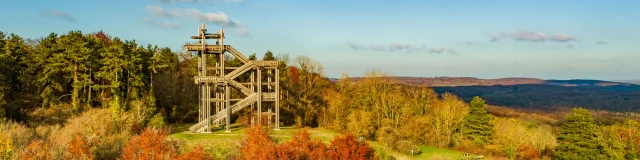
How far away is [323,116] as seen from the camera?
150 feet

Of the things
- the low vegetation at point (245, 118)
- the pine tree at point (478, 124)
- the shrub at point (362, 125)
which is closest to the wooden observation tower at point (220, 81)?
the low vegetation at point (245, 118)

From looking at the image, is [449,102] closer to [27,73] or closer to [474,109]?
[474,109]

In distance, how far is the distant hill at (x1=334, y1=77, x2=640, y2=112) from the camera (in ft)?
396

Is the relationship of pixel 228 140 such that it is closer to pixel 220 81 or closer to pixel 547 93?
pixel 220 81

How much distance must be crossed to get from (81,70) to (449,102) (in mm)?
32369

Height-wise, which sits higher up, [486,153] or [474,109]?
[474,109]

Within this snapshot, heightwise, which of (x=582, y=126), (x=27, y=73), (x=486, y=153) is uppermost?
(x=27, y=73)

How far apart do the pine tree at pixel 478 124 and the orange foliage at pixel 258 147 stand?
23.6 metres

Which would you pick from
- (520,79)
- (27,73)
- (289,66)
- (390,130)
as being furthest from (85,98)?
(520,79)

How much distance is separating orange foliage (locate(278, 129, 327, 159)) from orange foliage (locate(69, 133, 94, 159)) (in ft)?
26.9

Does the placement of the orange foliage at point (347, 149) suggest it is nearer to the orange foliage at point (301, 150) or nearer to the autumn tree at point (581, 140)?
the orange foliage at point (301, 150)

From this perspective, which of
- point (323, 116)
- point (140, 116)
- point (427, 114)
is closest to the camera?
point (140, 116)

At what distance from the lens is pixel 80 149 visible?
1973 centimetres

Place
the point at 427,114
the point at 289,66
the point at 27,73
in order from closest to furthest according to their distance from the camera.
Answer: the point at 27,73 < the point at 427,114 < the point at 289,66
